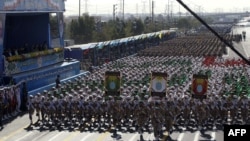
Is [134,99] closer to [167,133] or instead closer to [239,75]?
[167,133]

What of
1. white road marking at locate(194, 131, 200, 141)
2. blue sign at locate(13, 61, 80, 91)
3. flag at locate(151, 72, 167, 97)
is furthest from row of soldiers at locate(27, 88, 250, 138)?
blue sign at locate(13, 61, 80, 91)

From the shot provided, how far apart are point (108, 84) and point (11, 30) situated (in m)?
16.0

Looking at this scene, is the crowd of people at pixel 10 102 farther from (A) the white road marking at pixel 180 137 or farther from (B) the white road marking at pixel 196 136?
(B) the white road marking at pixel 196 136

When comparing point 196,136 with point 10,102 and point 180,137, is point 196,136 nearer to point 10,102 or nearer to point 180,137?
point 180,137

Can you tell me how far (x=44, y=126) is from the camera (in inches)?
726

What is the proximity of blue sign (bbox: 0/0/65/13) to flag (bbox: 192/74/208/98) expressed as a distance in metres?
11.9

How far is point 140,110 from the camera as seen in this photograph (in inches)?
653

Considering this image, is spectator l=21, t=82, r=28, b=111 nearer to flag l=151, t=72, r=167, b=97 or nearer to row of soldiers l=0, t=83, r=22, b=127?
row of soldiers l=0, t=83, r=22, b=127

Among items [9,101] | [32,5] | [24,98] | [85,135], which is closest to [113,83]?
[85,135]

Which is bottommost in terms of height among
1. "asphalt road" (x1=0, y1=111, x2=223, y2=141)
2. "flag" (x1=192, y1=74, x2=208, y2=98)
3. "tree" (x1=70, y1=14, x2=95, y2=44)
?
"asphalt road" (x1=0, y1=111, x2=223, y2=141)

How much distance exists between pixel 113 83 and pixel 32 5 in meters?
11.9

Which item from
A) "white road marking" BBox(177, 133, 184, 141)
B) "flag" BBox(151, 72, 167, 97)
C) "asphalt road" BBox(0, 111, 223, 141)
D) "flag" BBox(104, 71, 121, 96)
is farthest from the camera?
"flag" BBox(104, 71, 121, 96)

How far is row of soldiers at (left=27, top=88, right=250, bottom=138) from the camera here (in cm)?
1659

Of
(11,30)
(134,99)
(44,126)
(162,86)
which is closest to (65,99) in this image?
(44,126)
